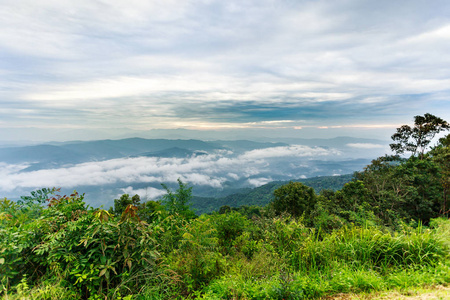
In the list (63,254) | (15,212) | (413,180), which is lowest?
(413,180)

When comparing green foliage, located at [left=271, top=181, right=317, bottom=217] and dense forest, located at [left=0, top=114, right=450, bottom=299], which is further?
Result: green foliage, located at [left=271, top=181, right=317, bottom=217]

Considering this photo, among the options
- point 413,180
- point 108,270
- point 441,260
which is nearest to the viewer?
point 108,270

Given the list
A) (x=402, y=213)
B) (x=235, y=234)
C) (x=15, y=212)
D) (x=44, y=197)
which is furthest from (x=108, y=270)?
(x=402, y=213)

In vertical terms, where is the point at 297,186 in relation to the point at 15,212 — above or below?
below

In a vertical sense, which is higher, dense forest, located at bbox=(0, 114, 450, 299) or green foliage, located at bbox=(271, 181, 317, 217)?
dense forest, located at bbox=(0, 114, 450, 299)

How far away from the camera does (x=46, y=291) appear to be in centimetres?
239

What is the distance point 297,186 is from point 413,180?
11.6 metres

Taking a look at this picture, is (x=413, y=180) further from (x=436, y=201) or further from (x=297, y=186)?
(x=297, y=186)

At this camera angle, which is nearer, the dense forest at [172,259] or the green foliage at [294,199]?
the dense forest at [172,259]

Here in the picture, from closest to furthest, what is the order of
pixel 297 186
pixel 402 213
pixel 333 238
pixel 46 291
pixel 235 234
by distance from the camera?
pixel 46 291, pixel 333 238, pixel 235 234, pixel 402 213, pixel 297 186

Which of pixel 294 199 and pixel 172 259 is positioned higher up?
pixel 172 259

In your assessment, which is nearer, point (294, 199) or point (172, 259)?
point (172, 259)

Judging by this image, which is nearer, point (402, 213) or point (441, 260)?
point (441, 260)

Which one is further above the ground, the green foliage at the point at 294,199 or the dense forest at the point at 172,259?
the dense forest at the point at 172,259
